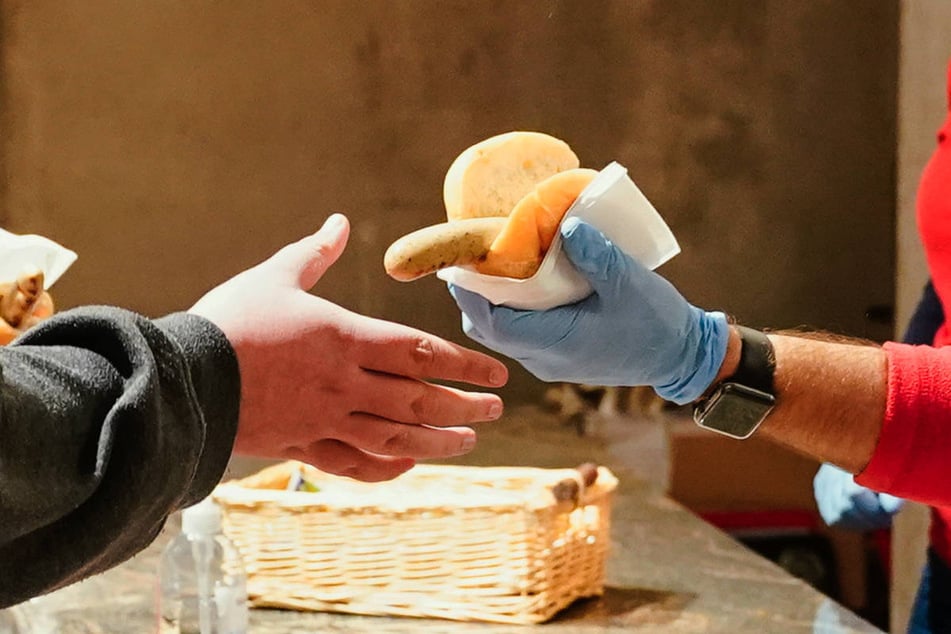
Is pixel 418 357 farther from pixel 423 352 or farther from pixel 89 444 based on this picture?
pixel 89 444

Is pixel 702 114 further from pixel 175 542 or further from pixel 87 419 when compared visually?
pixel 87 419

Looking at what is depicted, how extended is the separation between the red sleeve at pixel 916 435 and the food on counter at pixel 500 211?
34cm

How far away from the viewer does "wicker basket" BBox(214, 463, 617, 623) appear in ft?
4.05

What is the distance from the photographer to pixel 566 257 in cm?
87

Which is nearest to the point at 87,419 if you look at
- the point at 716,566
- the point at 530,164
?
the point at 530,164

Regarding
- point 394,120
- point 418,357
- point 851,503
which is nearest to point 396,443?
point 418,357

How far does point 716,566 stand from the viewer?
1439 millimetres

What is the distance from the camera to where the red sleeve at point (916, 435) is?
95cm

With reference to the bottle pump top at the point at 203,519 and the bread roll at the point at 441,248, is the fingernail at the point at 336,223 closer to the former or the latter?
the bread roll at the point at 441,248

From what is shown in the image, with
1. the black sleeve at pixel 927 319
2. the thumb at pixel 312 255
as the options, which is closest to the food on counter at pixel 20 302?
the thumb at pixel 312 255

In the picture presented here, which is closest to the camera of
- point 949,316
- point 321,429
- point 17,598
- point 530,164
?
point 17,598

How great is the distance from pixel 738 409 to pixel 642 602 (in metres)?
0.43

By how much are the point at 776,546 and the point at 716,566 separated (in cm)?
114

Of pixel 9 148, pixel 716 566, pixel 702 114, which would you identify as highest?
pixel 702 114
